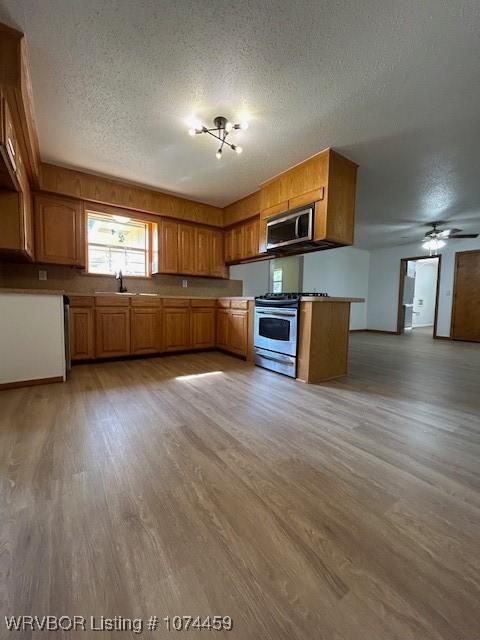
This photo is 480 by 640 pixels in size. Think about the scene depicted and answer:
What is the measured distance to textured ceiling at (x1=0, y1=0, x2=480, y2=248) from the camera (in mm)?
1488

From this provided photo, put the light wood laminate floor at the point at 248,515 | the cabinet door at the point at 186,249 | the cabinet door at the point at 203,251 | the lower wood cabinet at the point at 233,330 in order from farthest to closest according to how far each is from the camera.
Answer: the cabinet door at the point at 203,251, the cabinet door at the point at 186,249, the lower wood cabinet at the point at 233,330, the light wood laminate floor at the point at 248,515

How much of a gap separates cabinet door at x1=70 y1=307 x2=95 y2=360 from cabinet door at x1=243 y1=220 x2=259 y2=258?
2.37m

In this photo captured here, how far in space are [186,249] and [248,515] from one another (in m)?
3.98

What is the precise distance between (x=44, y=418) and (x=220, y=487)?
141cm

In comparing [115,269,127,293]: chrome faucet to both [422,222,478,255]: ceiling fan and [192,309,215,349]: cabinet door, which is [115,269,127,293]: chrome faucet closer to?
[192,309,215,349]: cabinet door

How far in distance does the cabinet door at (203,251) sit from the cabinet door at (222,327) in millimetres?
771

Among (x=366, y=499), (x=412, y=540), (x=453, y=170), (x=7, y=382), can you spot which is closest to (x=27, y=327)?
(x=7, y=382)

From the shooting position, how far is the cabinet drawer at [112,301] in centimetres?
350

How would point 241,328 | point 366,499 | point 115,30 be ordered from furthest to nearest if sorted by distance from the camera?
point 241,328 < point 115,30 < point 366,499

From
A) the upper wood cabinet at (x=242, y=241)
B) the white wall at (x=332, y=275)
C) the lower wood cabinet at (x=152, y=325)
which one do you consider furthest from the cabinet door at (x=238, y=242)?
the lower wood cabinet at (x=152, y=325)

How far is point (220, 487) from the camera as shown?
1240 mm

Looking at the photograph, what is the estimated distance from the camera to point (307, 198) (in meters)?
3.02

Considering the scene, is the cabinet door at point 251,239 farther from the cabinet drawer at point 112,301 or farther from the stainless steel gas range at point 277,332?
the cabinet drawer at point 112,301

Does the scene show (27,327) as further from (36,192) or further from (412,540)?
(412,540)
